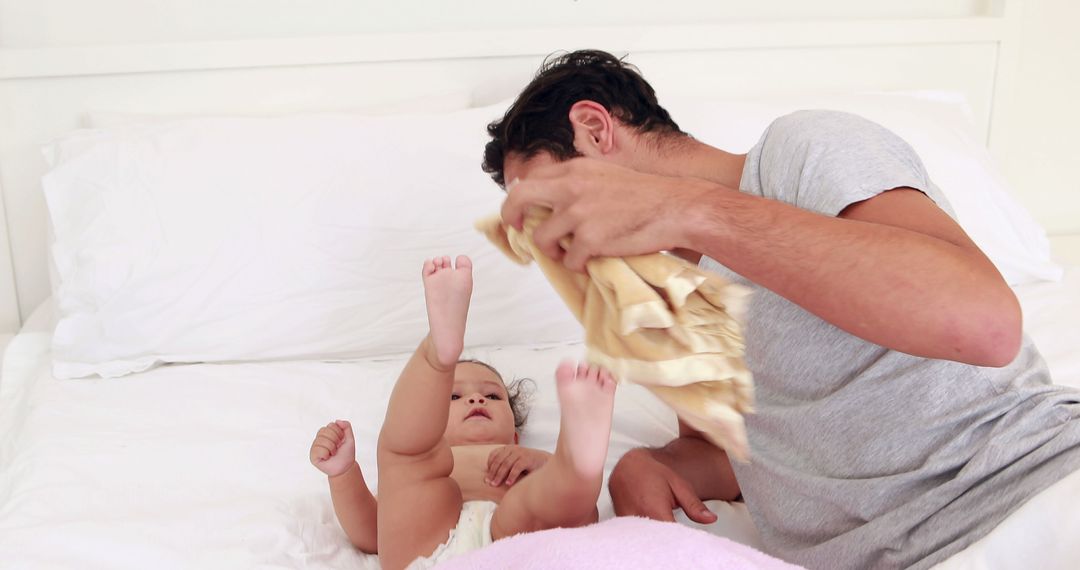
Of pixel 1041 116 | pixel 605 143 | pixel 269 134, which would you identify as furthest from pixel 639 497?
pixel 1041 116

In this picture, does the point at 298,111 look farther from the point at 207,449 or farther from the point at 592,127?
the point at 592,127

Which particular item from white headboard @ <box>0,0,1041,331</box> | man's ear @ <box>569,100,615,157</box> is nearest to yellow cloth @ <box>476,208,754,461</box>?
man's ear @ <box>569,100,615,157</box>

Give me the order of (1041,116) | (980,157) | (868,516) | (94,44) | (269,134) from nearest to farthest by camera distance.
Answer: (868,516) → (269,134) → (94,44) → (980,157) → (1041,116)

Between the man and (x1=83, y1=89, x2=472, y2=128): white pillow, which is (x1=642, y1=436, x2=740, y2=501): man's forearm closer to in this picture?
the man

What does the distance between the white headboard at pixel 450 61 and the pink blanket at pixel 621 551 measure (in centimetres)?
126

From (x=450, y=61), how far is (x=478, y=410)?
2.74 feet

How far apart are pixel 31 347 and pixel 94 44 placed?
0.59m

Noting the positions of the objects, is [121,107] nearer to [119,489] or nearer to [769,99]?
[119,489]

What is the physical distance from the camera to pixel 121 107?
181 cm

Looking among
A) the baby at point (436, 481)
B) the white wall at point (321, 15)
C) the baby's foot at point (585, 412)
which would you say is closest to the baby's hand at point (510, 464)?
the baby at point (436, 481)

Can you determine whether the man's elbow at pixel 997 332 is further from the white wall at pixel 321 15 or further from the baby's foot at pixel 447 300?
the white wall at pixel 321 15

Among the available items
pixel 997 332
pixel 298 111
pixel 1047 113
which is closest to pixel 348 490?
pixel 997 332

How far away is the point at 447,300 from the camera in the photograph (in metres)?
1.12

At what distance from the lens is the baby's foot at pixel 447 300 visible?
3.66 ft
